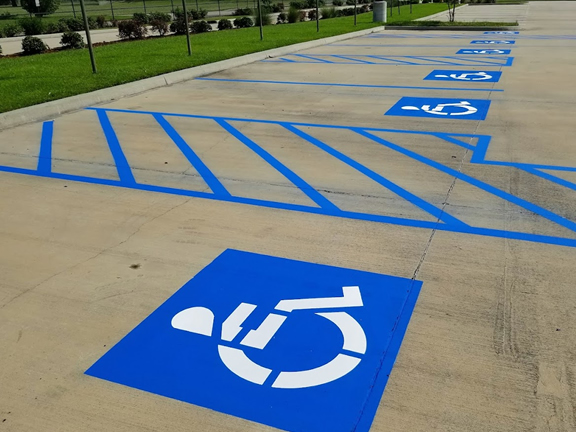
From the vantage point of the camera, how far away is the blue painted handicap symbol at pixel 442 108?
9984 mm

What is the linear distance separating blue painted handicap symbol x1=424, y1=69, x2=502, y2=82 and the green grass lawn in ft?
21.0

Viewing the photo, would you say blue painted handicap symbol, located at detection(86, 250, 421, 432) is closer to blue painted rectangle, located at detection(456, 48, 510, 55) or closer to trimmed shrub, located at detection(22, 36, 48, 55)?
blue painted rectangle, located at detection(456, 48, 510, 55)

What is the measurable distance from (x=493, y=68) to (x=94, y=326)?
47.6 ft

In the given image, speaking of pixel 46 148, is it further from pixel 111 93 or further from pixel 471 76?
pixel 471 76

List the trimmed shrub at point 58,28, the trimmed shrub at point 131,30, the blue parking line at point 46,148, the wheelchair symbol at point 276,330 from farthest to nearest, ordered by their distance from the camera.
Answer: the trimmed shrub at point 58,28
the trimmed shrub at point 131,30
the blue parking line at point 46,148
the wheelchair symbol at point 276,330

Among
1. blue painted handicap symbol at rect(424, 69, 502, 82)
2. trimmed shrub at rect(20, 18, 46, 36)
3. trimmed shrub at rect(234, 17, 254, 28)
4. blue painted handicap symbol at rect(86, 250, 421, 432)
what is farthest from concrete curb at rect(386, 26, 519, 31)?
blue painted handicap symbol at rect(86, 250, 421, 432)

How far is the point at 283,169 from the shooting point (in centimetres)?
722

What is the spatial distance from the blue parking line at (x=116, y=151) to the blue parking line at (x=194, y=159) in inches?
33.4

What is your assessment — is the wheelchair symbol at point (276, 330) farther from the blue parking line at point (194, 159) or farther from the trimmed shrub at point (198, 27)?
the trimmed shrub at point (198, 27)

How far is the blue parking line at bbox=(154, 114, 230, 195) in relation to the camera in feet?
21.8

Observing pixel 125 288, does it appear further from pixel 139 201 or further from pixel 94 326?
pixel 139 201

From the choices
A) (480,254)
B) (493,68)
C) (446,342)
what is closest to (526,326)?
(446,342)

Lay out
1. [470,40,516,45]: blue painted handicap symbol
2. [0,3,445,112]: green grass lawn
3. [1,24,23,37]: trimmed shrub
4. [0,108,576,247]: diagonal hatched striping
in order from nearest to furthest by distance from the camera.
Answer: [0,108,576,247]: diagonal hatched striping
[0,3,445,112]: green grass lawn
[470,40,516,45]: blue painted handicap symbol
[1,24,23,37]: trimmed shrub

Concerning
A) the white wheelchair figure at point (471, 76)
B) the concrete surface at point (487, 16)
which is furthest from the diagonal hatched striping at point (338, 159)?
the concrete surface at point (487, 16)
